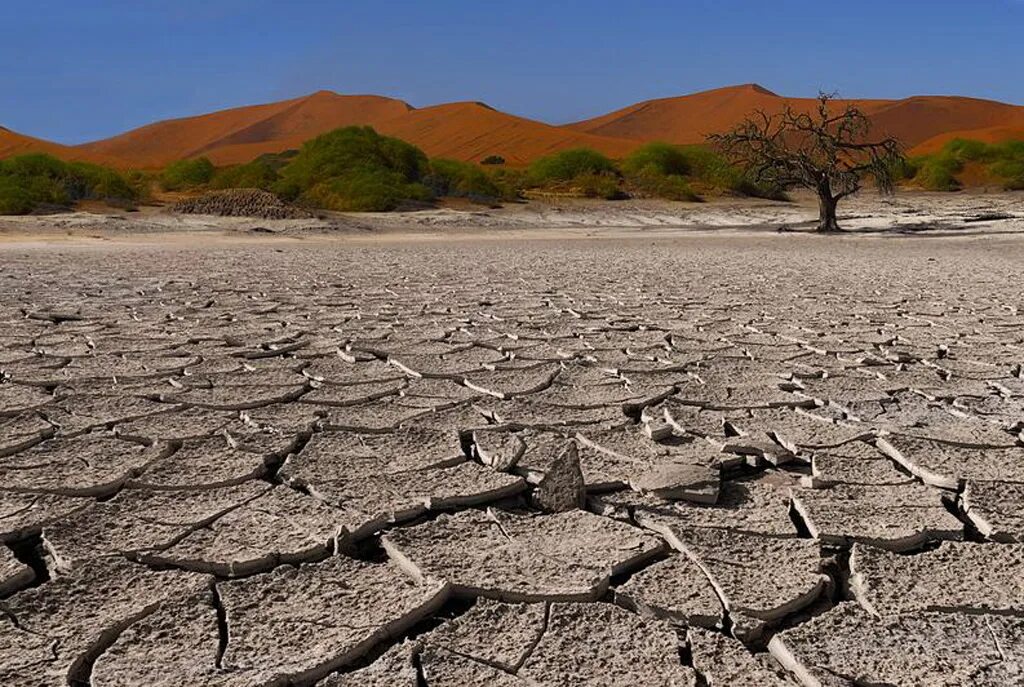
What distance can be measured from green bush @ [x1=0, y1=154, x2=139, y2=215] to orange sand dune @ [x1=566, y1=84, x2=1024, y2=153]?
36100 millimetres

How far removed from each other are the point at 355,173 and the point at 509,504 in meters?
17.1

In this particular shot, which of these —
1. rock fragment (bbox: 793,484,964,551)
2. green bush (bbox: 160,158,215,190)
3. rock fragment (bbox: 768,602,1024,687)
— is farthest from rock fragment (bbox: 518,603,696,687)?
green bush (bbox: 160,158,215,190)

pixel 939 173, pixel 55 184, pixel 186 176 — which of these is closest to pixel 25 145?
pixel 186 176

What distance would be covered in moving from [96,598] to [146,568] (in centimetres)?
14

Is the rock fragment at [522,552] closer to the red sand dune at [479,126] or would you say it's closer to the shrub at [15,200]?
the shrub at [15,200]

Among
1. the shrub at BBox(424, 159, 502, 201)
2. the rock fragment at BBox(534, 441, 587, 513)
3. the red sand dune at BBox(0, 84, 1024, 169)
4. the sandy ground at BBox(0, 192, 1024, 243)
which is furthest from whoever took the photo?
the red sand dune at BBox(0, 84, 1024, 169)

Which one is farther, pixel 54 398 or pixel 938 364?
pixel 938 364

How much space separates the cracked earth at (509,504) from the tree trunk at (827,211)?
1043 centimetres

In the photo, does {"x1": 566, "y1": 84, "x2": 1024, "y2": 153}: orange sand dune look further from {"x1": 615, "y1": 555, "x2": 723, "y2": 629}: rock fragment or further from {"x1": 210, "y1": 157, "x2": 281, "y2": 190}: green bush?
{"x1": 615, "y1": 555, "x2": 723, "y2": 629}: rock fragment

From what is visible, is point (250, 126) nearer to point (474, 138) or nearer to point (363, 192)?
point (474, 138)

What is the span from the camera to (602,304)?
5.84 meters

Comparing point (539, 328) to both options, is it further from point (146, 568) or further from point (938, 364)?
point (146, 568)

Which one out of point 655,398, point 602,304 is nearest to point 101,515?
point 655,398

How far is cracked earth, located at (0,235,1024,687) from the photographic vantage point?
1.53 metres
